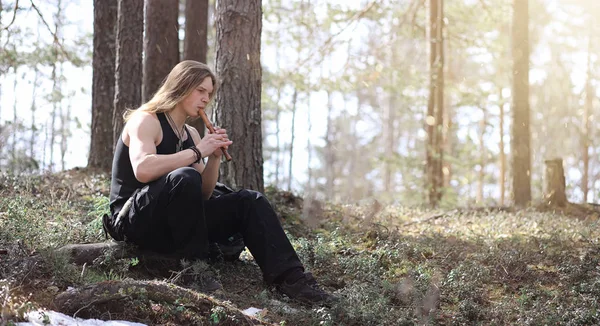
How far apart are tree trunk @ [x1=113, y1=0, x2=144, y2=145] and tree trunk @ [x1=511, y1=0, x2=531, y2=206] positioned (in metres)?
6.18

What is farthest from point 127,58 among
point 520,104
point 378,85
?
point 378,85

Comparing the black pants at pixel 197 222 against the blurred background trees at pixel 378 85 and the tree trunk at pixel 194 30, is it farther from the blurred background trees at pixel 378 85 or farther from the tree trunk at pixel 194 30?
the tree trunk at pixel 194 30

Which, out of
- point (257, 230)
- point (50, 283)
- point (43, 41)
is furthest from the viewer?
point (43, 41)

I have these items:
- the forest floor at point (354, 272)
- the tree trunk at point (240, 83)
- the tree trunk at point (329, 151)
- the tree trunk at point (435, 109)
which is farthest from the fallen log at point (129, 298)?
the tree trunk at point (329, 151)

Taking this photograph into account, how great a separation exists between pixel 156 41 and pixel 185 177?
13.1ft

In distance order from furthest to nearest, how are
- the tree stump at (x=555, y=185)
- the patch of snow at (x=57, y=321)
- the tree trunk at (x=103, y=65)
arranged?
the tree stump at (x=555, y=185), the tree trunk at (x=103, y=65), the patch of snow at (x=57, y=321)

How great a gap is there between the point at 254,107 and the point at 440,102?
685cm

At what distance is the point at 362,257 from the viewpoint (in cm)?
540

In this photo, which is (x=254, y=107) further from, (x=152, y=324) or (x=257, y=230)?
(x=152, y=324)

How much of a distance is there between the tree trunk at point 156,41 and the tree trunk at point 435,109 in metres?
6.08

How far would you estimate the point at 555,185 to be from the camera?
9211mm

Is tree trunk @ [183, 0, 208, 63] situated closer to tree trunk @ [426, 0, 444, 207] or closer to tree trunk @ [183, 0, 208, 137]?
tree trunk @ [183, 0, 208, 137]

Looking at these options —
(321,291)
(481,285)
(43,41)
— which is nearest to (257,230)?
(321,291)

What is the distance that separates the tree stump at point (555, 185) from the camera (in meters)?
9.12
